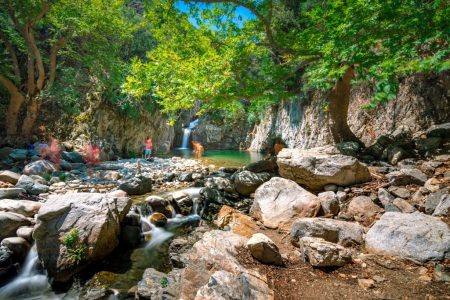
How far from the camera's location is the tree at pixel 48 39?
1119 centimetres

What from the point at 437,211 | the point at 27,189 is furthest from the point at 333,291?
the point at 27,189

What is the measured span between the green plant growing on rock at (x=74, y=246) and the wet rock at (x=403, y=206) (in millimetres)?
6165

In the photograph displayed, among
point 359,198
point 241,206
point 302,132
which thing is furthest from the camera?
point 302,132

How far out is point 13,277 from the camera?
459 centimetres

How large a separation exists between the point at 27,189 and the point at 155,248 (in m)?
5.15

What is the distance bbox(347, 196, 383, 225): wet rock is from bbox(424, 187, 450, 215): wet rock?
29.2 inches

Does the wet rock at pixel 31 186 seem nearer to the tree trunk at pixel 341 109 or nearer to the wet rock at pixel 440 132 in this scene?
the tree trunk at pixel 341 109

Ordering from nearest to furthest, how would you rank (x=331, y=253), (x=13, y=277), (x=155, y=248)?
1. (x=331, y=253)
2. (x=13, y=277)
3. (x=155, y=248)

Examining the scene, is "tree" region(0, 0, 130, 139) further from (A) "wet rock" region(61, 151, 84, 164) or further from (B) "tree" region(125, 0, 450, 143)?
(B) "tree" region(125, 0, 450, 143)

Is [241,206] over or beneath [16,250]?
over

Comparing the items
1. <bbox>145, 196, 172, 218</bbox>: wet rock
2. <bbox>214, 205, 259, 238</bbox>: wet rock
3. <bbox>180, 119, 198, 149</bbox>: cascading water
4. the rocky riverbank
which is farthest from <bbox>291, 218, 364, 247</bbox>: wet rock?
<bbox>180, 119, 198, 149</bbox>: cascading water

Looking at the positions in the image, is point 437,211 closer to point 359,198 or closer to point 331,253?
point 359,198

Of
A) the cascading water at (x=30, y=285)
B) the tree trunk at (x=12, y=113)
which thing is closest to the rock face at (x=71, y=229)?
the cascading water at (x=30, y=285)

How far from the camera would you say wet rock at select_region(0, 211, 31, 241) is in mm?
4969
